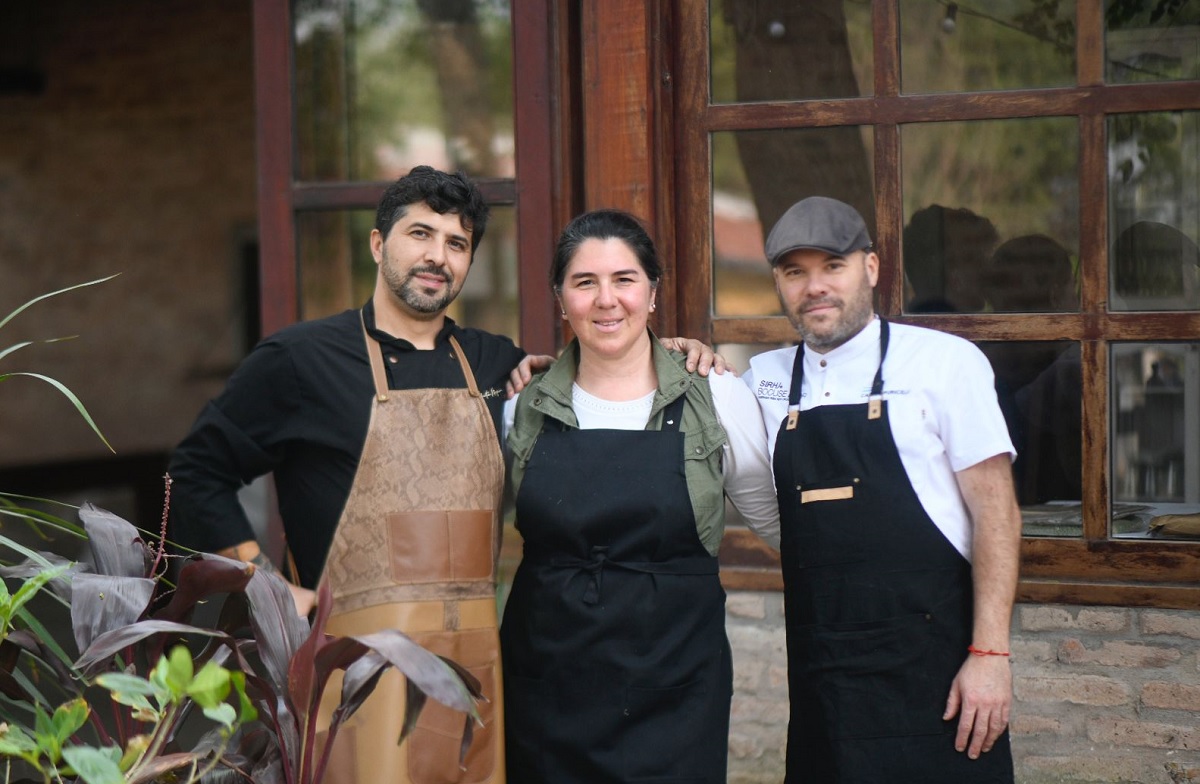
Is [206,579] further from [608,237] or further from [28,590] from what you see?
[608,237]

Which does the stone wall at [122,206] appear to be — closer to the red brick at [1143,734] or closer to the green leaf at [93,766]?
the red brick at [1143,734]

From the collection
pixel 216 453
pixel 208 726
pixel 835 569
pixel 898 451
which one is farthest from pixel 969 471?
pixel 208 726

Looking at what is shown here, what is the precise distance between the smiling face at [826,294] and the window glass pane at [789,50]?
972 millimetres

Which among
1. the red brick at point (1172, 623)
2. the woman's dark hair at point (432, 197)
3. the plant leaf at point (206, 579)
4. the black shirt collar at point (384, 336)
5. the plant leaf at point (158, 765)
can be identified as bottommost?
the red brick at point (1172, 623)

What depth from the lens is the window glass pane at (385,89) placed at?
352 centimetres

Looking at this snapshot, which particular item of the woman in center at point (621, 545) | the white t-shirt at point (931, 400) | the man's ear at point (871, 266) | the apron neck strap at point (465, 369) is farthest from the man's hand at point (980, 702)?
the apron neck strap at point (465, 369)

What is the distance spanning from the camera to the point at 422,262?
260cm

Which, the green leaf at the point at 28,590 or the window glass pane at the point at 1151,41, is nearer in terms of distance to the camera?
the green leaf at the point at 28,590

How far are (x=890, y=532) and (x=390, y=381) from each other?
1.06 m

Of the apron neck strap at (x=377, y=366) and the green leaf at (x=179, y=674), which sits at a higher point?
the apron neck strap at (x=377, y=366)

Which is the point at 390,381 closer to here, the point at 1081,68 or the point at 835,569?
the point at 835,569

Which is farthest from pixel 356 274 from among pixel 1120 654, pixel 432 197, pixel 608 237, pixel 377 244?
pixel 1120 654

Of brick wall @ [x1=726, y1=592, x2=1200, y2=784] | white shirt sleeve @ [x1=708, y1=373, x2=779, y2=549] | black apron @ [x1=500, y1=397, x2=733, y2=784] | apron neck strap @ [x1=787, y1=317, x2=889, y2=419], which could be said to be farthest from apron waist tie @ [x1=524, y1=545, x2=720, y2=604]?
brick wall @ [x1=726, y1=592, x2=1200, y2=784]

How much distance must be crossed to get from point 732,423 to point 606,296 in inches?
14.2
